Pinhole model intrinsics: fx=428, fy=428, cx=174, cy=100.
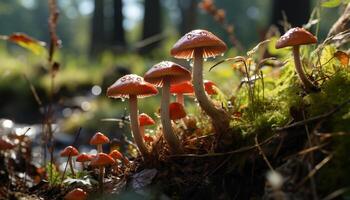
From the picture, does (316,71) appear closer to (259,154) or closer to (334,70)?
(334,70)

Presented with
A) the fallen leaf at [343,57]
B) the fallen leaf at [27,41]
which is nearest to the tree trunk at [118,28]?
the fallen leaf at [27,41]

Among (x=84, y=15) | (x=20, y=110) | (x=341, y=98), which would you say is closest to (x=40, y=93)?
(x=20, y=110)

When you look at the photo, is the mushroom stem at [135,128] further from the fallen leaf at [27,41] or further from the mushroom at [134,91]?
the fallen leaf at [27,41]

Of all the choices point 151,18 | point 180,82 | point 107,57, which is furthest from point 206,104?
point 151,18

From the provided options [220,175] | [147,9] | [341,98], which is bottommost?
[220,175]

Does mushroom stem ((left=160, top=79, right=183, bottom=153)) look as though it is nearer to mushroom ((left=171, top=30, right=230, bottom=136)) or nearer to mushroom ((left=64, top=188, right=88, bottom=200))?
mushroom ((left=171, top=30, right=230, bottom=136))

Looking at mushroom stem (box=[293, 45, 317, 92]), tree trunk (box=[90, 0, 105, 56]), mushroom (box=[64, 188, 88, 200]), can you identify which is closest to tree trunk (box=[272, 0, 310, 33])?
mushroom stem (box=[293, 45, 317, 92])

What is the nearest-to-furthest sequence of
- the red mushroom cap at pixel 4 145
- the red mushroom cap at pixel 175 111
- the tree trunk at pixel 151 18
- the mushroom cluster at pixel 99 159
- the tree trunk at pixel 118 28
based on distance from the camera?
the mushroom cluster at pixel 99 159, the red mushroom cap at pixel 175 111, the red mushroom cap at pixel 4 145, the tree trunk at pixel 151 18, the tree trunk at pixel 118 28
